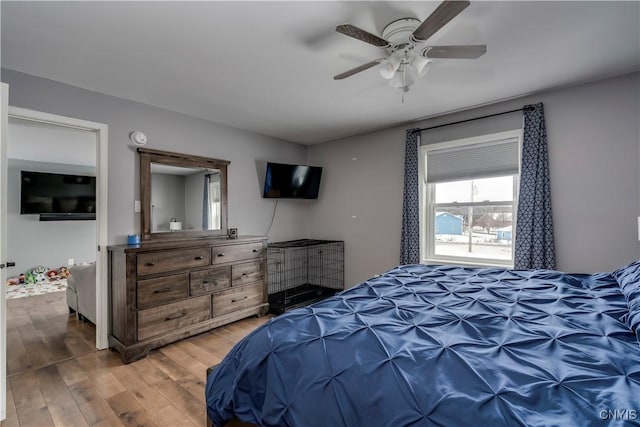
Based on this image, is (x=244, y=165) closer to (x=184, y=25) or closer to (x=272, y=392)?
(x=184, y=25)

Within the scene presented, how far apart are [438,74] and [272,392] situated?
2644mm

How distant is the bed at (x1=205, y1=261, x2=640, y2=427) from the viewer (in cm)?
81

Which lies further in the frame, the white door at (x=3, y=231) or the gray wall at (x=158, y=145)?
the gray wall at (x=158, y=145)

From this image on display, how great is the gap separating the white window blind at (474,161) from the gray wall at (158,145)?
86.7 inches

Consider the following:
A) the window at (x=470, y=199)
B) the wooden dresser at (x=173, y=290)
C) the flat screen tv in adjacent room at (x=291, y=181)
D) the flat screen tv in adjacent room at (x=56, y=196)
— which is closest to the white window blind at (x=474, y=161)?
the window at (x=470, y=199)

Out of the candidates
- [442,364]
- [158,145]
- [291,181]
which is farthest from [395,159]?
[442,364]

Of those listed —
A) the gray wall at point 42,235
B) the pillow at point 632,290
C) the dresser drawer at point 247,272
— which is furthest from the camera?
the gray wall at point 42,235

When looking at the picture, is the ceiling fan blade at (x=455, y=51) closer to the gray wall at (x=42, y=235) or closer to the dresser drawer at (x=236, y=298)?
the dresser drawer at (x=236, y=298)

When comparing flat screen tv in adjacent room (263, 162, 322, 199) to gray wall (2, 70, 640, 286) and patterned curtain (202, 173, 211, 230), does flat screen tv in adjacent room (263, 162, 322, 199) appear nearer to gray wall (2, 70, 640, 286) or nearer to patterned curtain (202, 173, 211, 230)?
gray wall (2, 70, 640, 286)

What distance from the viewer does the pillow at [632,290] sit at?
45.4 inches

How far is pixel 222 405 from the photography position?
1239mm

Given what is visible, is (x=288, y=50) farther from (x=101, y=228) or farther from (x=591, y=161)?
(x=591, y=161)

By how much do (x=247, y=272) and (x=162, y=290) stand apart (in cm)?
96

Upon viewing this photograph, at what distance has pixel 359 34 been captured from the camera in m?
1.62
